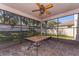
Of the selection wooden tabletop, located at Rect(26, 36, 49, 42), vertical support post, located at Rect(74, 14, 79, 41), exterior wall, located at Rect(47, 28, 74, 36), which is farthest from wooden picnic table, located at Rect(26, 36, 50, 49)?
vertical support post, located at Rect(74, 14, 79, 41)

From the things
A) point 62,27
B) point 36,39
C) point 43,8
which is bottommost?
point 36,39

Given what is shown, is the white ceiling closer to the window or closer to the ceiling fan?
the ceiling fan

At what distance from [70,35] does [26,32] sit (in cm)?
111

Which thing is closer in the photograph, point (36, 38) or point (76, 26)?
point (36, 38)

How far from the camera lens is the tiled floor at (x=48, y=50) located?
119 inches

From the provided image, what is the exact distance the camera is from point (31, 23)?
310cm

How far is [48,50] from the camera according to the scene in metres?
3.15

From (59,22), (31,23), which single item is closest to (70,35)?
(59,22)

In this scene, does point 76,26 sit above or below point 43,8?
below

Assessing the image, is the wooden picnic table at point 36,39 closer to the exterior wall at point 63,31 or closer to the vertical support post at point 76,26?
the exterior wall at point 63,31

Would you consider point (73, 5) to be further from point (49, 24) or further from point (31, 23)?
point (31, 23)

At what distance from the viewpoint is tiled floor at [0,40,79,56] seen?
9.90 feet

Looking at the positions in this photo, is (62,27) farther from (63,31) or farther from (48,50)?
(48,50)

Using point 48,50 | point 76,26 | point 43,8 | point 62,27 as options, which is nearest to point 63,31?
point 62,27
